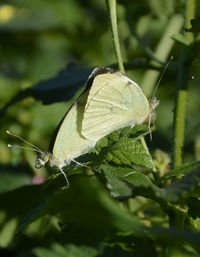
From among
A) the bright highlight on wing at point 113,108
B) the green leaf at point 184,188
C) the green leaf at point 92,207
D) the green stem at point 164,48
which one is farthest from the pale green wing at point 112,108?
the green leaf at point 92,207

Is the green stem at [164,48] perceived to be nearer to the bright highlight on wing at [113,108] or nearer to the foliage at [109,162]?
the foliage at [109,162]

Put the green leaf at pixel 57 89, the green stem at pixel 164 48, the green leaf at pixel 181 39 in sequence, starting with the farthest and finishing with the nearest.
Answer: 1. the green stem at pixel 164 48
2. the green leaf at pixel 57 89
3. the green leaf at pixel 181 39

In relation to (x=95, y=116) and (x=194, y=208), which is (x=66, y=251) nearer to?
(x=194, y=208)

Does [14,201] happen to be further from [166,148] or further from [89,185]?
[89,185]

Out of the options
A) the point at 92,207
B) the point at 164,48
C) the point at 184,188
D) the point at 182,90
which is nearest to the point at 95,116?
the point at 182,90

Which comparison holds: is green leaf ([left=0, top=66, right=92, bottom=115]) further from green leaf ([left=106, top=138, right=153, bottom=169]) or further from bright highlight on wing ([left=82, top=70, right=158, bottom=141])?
green leaf ([left=106, top=138, right=153, bottom=169])

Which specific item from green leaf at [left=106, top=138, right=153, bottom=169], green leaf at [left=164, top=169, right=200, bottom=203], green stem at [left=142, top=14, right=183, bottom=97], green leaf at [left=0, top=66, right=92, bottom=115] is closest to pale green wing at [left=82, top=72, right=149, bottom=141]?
green leaf at [left=0, top=66, right=92, bottom=115]
